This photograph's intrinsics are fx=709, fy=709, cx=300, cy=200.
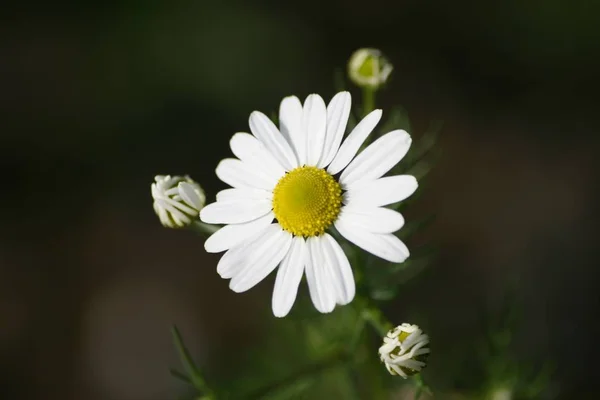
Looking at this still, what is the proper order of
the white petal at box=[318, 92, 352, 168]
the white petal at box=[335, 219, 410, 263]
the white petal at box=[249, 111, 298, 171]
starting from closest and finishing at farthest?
the white petal at box=[335, 219, 410, 263], the white petal at box=[318, 92, 352, 168], the white petal at box=[249, 111, 298, 171]

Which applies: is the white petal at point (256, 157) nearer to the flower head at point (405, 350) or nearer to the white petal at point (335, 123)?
the white petal at point (335, 123)

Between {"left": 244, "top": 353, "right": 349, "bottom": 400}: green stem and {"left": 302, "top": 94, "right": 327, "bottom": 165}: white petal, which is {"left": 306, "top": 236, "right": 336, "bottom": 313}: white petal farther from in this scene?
{"left": 244, "top": 353, "right": 349, "bottom": 400}: green stem

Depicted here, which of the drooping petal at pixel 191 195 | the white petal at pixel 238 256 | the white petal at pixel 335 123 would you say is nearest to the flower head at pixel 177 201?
the drooping petal at pixel 191 195

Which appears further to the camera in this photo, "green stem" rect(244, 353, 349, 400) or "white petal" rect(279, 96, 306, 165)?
"green stem" rect(244, 353, 349, 400)

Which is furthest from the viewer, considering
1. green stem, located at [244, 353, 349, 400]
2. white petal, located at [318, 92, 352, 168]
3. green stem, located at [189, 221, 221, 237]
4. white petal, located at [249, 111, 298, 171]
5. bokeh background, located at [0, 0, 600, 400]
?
bokeh background, located at [0, 0, 600, 400]

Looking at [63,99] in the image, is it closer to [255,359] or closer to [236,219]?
[255,359]

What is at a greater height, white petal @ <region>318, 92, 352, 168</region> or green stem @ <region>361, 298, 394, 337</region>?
white petal @ <region>318, 92, 352, 168</region>

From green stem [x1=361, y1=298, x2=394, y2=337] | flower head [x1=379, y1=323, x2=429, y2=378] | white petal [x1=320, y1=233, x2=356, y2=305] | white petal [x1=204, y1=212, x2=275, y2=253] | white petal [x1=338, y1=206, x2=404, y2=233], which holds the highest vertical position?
white petal [x1=204, y1=212, x2=275, y2=253]

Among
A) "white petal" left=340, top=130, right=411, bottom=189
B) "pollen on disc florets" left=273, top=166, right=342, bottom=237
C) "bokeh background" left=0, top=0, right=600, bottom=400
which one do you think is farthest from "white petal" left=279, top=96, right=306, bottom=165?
"bokeh background" left=0, top=0, right=600, bottom=400

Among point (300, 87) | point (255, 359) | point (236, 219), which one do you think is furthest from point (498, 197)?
point (236, 219)
